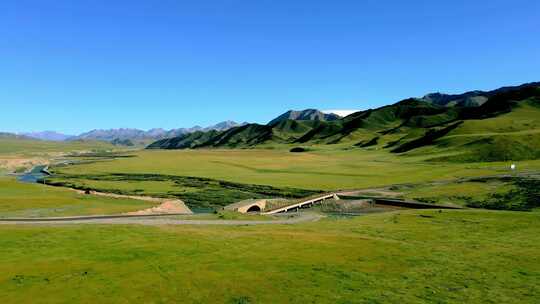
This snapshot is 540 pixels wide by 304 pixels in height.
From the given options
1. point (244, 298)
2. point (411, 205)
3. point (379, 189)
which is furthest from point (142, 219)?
point (379, 189)

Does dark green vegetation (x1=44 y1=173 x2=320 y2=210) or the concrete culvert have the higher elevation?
dark green vegetation (x1=44 y1=173 x2=320 y2=210)

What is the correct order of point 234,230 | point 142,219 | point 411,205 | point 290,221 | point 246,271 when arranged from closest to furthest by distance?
point 246,271, point 234,230, point 142,219, point 290,221, point 411,205

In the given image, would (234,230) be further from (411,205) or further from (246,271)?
(411,205)

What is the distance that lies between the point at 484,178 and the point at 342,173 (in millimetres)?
54282

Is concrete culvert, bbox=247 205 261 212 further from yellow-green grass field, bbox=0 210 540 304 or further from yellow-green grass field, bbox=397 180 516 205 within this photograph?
yellow-green grass field, bbox=397 180 516 205

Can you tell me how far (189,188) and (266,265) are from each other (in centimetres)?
9619

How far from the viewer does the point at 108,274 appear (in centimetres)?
3562

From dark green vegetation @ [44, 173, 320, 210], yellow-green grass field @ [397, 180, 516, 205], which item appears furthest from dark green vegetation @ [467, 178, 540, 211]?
dark green vegetation @ [44, 173, 320, 210]

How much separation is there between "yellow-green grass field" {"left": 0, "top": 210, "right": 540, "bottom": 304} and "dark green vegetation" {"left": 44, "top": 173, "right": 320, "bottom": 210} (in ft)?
176

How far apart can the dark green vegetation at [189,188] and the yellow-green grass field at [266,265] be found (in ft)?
176

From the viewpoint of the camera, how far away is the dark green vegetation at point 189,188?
372ft

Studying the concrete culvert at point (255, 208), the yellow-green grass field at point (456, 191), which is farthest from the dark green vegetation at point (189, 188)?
the yellow-green grass field at point (456, 191)

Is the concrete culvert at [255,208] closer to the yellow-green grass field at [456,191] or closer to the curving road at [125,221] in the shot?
the curving road at [125,221]

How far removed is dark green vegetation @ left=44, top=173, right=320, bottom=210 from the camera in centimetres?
11325
